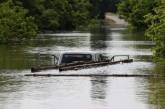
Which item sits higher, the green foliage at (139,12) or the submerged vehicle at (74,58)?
the green foliage at (139,12)

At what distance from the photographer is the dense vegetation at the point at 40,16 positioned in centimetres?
7581

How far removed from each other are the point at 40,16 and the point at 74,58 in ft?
276

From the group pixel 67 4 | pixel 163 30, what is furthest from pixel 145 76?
pixel 67 4

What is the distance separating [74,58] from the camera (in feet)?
133

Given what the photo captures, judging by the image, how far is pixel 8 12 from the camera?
260 ft

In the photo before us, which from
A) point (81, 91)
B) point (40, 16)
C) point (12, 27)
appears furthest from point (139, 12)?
point (81, 91)

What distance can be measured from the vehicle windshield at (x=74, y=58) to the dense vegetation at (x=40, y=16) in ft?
97.1

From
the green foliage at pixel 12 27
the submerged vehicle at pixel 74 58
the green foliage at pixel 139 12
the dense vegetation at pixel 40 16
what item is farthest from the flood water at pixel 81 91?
the green foliage at pixel 139 12

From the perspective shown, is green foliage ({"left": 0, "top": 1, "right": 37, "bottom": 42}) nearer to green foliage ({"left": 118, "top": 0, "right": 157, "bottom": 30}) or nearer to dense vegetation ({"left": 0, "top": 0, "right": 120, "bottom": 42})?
dense vegetation ({"left": 0, "top": 0, "right": 120, "bottom": 42})

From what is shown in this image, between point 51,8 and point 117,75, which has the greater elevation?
point 51,8

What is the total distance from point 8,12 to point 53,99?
56.1 m

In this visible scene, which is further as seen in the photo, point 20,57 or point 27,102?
point 20,57

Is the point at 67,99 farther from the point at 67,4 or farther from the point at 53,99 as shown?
the point at 67,4

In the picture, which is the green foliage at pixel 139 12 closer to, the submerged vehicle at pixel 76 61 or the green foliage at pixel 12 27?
the green foliage at pixel 12 27
